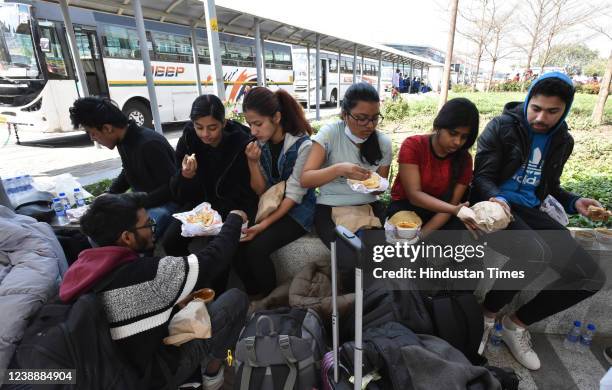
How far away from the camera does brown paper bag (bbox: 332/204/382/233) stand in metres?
2.29

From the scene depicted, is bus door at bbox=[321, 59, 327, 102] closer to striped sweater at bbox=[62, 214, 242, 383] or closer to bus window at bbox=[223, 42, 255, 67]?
bus window at bbox=[223, 42, 255, 67]

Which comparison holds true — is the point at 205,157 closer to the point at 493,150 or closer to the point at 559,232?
the point at 493,150

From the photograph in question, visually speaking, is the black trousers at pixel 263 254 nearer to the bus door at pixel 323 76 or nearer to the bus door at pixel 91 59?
the bus door at pixel 91 59

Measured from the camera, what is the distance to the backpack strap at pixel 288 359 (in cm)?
167

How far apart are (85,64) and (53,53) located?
0.86m

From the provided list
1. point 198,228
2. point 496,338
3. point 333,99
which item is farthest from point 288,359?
point 333,99

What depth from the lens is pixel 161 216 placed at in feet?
8.77

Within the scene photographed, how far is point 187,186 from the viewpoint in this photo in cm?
263

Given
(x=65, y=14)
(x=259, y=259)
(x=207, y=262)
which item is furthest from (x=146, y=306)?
(x=65, y=14)

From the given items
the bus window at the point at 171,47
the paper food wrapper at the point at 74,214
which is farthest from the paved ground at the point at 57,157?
the paper food wrapper at the point at 74,214

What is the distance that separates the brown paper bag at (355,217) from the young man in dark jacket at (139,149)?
138 centimetres

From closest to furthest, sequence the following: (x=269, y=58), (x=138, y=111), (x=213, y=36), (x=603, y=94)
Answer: (x=213, y=36), (x=603, y=94), (x=138, y=111), (x=269, y=58)

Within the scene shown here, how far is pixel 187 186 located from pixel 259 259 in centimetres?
83

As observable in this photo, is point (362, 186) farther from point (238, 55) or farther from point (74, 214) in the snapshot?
point (238, 55)
